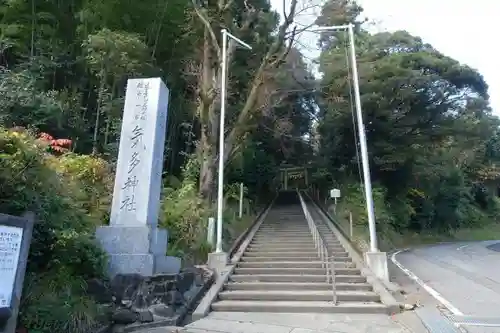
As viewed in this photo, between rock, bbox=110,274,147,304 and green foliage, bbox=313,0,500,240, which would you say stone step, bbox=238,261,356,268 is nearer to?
rock, bbox=110,274,147,304

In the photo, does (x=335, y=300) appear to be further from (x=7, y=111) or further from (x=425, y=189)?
(x=425, y=189)

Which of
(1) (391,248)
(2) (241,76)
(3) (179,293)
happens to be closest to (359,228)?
(1) (391,248)

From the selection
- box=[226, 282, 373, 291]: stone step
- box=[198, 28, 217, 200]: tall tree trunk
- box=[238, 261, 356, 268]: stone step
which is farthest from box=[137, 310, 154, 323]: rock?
box=[198, 28, 217, 200]: tall tree trunk

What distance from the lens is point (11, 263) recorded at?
12.8 ft

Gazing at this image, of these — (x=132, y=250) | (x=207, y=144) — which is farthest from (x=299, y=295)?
(x=207, y=144)

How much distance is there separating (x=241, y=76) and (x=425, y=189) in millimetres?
11966

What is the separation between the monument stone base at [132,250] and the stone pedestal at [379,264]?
439 centimetres

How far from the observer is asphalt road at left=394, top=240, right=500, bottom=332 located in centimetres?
710

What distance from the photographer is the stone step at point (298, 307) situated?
687 cm

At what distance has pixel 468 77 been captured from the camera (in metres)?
19.9

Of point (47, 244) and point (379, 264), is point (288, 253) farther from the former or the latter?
point (47, 244)

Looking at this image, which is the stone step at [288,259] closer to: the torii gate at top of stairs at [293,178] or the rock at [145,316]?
the rock at [145,316]

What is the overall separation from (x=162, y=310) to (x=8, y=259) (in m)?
2.95

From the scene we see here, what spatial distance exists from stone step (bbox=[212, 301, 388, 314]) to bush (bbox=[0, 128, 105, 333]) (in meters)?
2.42
